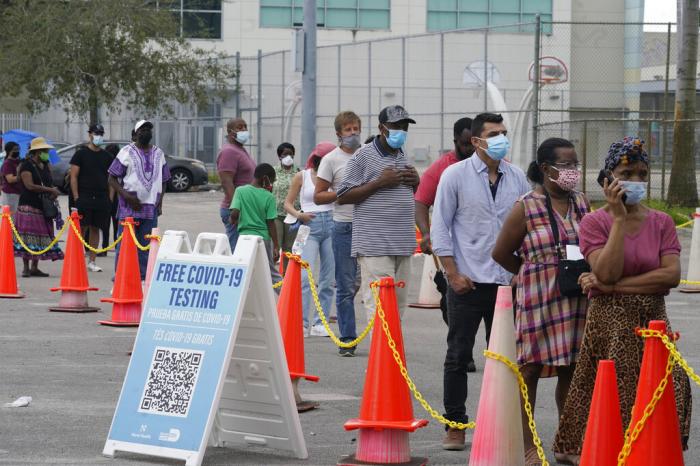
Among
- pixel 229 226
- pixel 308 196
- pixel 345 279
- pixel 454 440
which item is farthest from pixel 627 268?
pixel 229 226

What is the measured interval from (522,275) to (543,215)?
34 centimetres

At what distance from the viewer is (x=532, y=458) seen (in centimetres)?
698

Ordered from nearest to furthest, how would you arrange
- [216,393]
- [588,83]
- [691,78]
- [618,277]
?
[618,277] < [216,393] < [691,78] < [588,83]

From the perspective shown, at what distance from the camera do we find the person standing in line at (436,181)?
9.86 meters

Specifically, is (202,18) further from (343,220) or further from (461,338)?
(461,338)

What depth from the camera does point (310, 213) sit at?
1236 cm

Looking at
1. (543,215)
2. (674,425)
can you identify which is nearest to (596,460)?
(674,425)

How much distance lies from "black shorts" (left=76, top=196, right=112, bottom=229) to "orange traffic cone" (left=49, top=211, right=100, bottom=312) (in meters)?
3.72

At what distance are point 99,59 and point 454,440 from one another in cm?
3449

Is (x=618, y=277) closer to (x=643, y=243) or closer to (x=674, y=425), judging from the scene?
(x=643, y=243)

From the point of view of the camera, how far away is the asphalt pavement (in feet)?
24.6

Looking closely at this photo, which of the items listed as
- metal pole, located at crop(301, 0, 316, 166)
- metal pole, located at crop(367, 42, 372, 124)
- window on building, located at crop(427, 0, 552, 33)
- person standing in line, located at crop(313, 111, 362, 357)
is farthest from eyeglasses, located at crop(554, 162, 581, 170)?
window on building, located at crop(427, 0, 552, 33)

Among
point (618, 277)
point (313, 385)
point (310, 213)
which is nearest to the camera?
point (618, 277)

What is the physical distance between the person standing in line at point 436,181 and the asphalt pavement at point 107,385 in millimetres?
934
